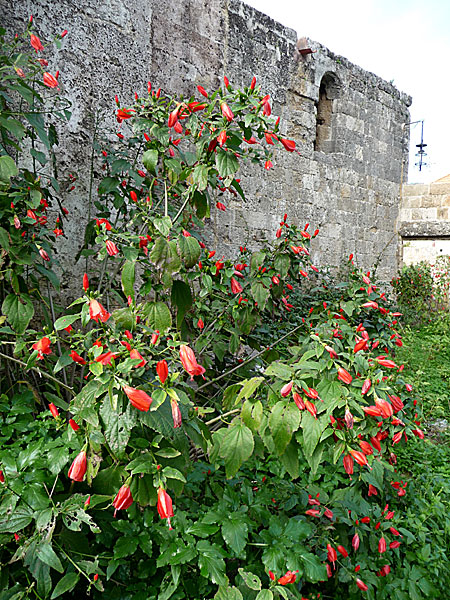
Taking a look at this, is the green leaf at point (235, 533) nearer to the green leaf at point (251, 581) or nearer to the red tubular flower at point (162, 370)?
the green leaf at point (251, 581)

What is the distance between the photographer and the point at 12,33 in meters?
2.60

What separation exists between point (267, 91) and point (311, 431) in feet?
12.9

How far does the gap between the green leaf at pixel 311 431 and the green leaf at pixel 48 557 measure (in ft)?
2.27

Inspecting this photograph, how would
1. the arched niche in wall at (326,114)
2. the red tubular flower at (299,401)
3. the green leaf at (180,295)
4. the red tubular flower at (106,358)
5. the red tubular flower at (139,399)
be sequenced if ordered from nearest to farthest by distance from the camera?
the red tubular flower at (139,399) → the red tubular flower at (106,358) → the red tubular flower at (299,401) → the green leaf at (180,295) → the arched niche in wall at (326,114)

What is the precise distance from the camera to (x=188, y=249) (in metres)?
1.76

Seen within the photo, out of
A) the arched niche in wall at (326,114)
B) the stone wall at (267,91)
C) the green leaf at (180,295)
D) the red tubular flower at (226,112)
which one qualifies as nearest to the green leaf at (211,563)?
the green leaf at (180,295)

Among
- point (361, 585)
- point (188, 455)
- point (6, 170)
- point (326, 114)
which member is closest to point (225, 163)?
point (6, 170)

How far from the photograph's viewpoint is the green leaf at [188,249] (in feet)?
5.74

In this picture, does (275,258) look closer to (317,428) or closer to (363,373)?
(363,373)

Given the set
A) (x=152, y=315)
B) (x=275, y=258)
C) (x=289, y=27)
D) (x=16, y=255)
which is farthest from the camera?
(x=289, y=27)

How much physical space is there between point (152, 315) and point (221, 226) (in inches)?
97.9

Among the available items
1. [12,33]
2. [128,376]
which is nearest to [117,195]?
[12,33]

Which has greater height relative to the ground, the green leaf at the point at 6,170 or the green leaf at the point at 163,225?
the green leaf at the point at 6,170

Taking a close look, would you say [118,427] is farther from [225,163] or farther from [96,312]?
[225,163]
